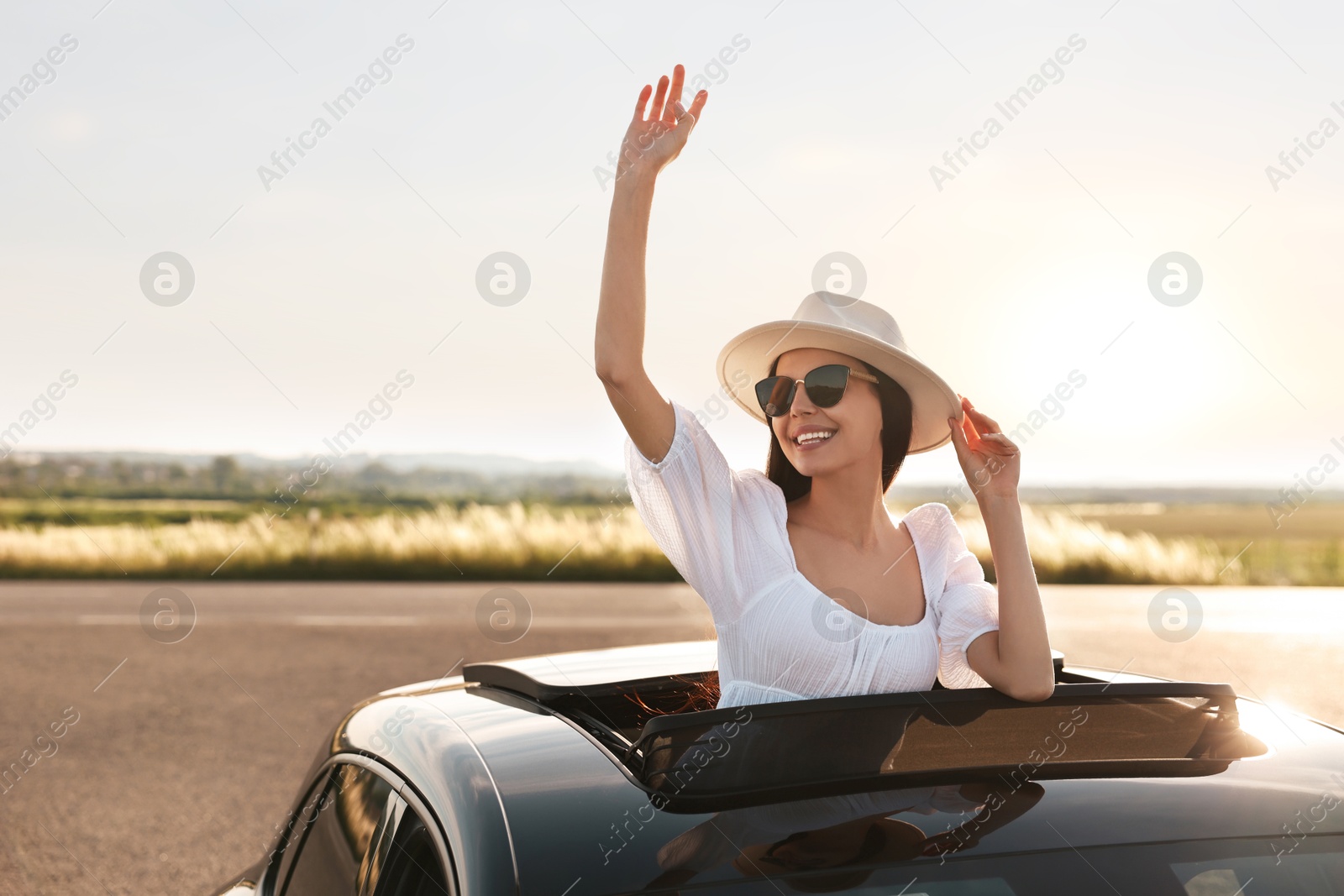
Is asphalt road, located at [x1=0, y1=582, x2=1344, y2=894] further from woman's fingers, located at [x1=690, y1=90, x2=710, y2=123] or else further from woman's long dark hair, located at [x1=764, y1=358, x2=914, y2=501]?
woman's fingers, located at [x1=690, y1=90, x2=710, y2=123]

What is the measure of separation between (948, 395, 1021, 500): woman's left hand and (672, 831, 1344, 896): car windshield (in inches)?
39.9

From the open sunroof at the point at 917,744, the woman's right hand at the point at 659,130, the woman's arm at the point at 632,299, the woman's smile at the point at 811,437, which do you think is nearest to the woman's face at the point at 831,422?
the woman's smile at the point at 811,437

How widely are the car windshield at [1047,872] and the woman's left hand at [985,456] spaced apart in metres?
1.01

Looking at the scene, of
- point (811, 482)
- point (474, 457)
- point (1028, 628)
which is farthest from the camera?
point (474, 457)

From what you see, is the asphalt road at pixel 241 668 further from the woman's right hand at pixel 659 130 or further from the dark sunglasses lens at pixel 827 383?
the woman's right hand at pixel 659 130

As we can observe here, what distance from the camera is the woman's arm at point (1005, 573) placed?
2209mm

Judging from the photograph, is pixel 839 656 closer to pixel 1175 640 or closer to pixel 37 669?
pixel 37 669

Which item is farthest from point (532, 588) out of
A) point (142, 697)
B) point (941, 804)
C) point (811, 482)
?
point (941, 804)

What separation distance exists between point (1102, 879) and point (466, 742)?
982 millimetres

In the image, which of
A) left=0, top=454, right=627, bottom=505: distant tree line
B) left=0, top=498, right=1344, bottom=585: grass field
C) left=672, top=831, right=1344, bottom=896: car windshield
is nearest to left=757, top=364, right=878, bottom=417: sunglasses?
left=672, top=831, right=1344, bottom=896: car windshield

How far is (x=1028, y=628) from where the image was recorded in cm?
230

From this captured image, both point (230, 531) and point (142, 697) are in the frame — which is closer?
point (142, 697)

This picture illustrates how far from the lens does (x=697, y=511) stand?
7.95ft

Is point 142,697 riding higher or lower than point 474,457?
higher
